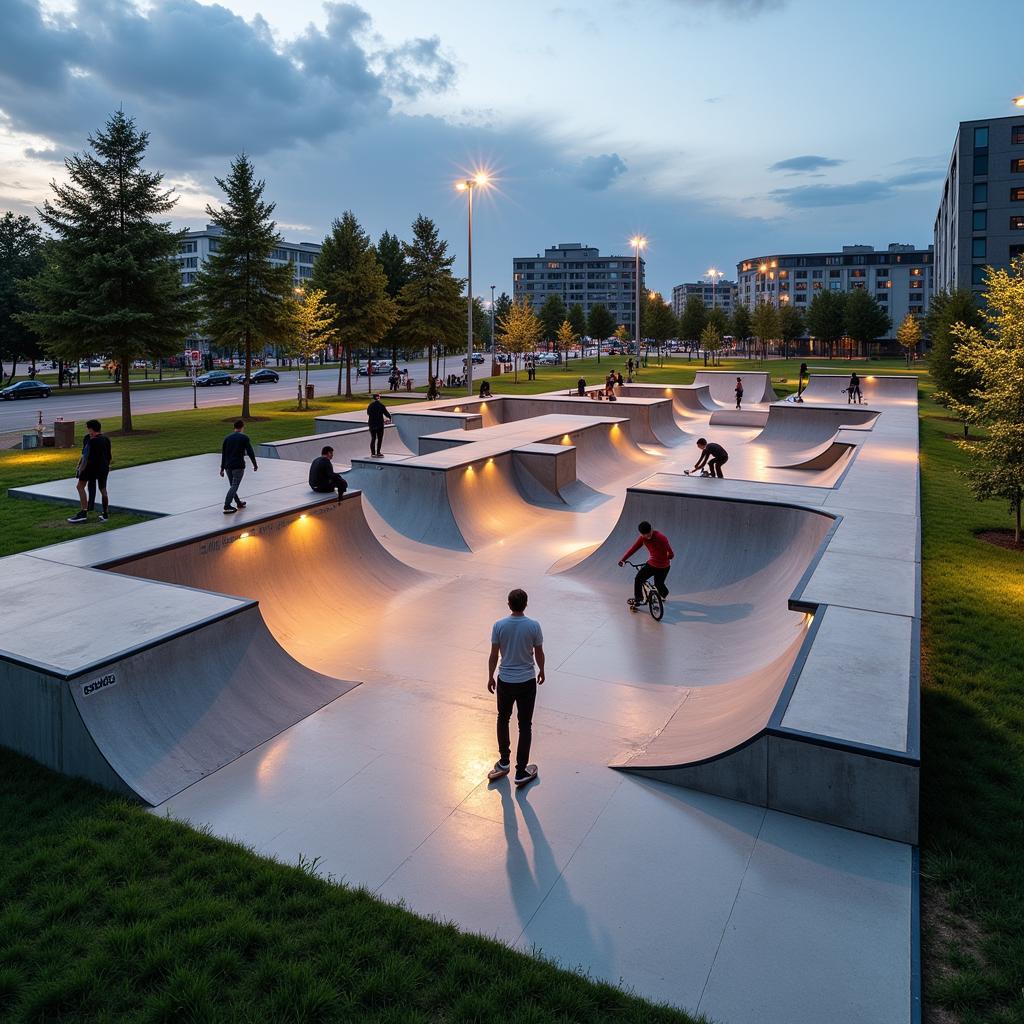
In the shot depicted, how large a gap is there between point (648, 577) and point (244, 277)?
27510mm

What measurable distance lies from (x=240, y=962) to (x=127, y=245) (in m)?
27.3

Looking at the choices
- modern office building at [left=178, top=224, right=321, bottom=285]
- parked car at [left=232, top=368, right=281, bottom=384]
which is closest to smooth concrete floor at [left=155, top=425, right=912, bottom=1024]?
parked car at [left=232, top=368, right=281, bottom=384]

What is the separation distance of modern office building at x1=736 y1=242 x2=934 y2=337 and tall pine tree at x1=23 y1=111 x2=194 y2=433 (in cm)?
13422

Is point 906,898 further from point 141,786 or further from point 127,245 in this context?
point 127,245

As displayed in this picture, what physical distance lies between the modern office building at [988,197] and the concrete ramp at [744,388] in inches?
1067

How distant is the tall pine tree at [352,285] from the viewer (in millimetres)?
40688

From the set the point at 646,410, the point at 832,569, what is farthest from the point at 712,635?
the point at 646,410

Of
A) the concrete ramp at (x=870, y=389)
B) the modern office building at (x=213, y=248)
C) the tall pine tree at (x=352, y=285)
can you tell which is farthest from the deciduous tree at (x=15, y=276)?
the modern office building at (x=213, y=248)

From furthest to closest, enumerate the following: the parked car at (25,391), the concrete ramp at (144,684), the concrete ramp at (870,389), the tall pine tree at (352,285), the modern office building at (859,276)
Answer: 1. the modern office building at (859,276)
2. the parked car at (25,391)
3. the tall pine tree at (352,285)
4. the concrete ramp at (870,389)
5. the concrete ramp at (144,684)

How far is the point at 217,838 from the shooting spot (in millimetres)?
5711

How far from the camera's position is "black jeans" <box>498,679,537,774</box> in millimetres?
6570

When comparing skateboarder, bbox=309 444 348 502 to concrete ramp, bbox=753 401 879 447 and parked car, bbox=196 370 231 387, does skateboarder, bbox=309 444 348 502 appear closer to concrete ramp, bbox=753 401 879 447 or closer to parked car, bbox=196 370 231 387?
concrete ramp, bbox=753 401 879 447

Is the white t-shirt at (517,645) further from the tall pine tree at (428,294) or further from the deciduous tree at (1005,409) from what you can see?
the tall pine tree at (428,294)

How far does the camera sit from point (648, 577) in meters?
11.7
